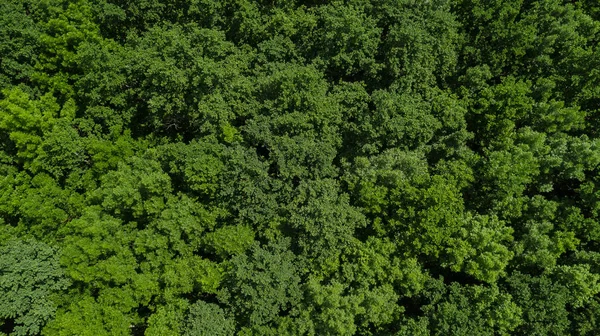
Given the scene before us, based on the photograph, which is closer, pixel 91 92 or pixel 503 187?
pixel 503 187

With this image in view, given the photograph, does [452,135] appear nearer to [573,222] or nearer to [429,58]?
[429,58]

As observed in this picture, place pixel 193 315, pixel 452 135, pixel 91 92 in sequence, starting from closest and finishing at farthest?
pixel 193 315 → pixel 452 135 → pixel 91 92

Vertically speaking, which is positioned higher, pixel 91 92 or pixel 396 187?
pixel 396 187

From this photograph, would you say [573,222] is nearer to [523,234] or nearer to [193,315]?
[523,234]

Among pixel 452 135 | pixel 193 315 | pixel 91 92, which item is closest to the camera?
pixel 193 315

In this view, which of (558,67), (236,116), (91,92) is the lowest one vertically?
(91,92)

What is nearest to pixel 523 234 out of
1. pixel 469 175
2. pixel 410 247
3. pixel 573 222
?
pixel 573 222
